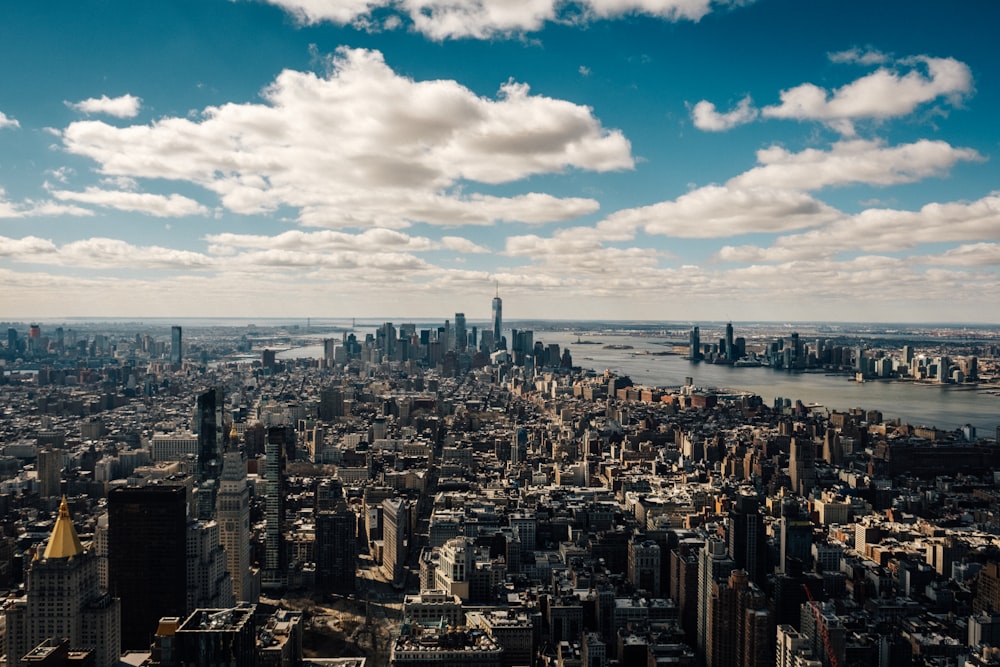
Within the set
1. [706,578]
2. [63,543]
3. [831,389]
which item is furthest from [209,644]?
[831,389]

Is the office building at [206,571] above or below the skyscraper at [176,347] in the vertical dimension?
below

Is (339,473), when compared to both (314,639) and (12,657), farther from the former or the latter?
(12,657)

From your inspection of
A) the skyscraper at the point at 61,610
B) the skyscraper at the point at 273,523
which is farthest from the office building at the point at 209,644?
the skyscraper at the point at 273,523

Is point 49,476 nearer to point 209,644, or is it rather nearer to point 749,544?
point 209,644

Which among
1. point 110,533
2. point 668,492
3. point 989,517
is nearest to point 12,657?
point 110,533

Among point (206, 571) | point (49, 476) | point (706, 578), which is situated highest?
point (706, 578)

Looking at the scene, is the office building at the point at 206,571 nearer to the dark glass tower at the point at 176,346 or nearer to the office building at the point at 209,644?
the office building at the point at 209,644

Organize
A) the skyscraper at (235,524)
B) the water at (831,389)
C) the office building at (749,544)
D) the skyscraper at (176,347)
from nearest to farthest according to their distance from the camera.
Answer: the skyscraper at (235,524), the office building at (749,544), the water at (831,389), the skyscraper at (176,347)
